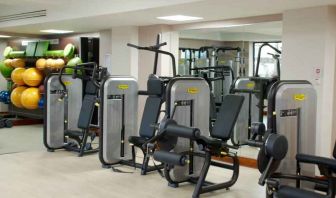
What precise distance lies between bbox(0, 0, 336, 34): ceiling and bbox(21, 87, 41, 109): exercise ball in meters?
1.75

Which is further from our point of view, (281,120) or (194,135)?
(194,135)

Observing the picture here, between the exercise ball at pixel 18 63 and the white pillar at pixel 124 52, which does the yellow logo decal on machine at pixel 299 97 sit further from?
the exercise ball at pixel 18 63

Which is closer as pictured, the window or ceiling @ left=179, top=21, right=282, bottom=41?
ceiling @ left=179, top=21, right=282, bottom=41

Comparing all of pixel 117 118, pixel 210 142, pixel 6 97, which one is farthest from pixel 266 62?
pixel 6 97

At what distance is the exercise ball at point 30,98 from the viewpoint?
10.1 meters

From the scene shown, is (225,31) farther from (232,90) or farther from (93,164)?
(93,164)

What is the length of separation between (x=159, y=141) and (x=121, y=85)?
1.68 m

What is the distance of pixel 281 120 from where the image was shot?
4.22 m

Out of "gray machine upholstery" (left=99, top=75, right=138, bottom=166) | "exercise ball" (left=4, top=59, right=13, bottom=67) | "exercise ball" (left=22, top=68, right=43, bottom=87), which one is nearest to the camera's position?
"gray machine upholstery" (left=99, top=75, right=138, bottom=166)

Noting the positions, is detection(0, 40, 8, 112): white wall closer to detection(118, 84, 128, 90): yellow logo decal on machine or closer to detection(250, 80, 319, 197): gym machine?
detection(118, 84, 128, 90): yellow logo decal on machine

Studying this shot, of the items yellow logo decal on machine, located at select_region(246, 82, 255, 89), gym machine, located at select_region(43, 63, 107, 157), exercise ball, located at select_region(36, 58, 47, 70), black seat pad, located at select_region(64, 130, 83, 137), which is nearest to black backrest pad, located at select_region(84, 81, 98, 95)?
gym machine, located at select_region(43, 63, 107, 157)

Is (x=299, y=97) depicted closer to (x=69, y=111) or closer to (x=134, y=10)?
(x=134, y=10)

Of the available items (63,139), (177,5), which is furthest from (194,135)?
(63,139)

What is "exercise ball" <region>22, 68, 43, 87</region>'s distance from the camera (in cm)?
1024
